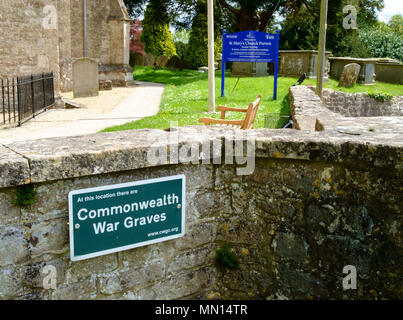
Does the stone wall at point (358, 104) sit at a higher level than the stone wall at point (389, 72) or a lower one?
lower

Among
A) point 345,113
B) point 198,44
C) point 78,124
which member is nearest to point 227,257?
point 78,124

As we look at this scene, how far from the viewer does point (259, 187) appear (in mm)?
3318

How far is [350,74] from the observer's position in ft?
61.3

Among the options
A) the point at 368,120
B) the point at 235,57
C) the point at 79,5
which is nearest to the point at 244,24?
the point at 79,5

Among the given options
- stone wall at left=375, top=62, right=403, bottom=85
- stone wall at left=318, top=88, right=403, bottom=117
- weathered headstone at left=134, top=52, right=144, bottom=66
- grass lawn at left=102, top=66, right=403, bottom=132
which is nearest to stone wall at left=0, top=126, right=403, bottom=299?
grass lawn at left=102, top=66, right=403, bottom=132

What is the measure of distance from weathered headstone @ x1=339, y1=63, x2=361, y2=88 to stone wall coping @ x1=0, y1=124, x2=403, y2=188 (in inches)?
637

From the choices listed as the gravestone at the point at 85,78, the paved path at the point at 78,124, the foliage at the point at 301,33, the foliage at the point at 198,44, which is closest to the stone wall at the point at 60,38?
the gravestone at the point at 85,78

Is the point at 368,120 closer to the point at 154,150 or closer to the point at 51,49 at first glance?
the point at 154,150

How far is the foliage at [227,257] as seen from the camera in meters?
3.40

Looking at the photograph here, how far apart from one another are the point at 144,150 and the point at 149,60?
127 feet

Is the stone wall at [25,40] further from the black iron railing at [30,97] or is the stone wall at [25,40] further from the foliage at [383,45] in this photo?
the foliage at [383,45]

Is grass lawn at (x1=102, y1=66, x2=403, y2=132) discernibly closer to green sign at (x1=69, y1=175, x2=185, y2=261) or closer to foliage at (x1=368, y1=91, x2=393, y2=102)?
foliage at (x1=368, y1=91, x2=393, y2=102)

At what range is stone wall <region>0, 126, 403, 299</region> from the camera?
2635 millimetres
